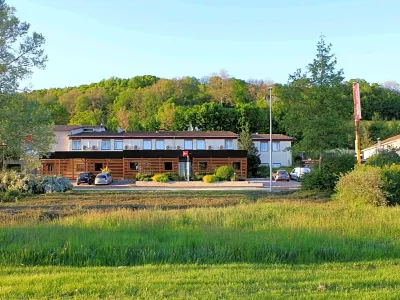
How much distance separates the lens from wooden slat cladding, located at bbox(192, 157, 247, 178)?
173ft

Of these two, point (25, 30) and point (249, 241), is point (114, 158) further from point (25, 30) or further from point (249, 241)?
point (249, 241)

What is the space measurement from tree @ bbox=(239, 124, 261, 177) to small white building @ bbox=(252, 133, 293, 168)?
2.69 metres

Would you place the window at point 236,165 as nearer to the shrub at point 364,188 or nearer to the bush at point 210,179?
the bush at point 210,179

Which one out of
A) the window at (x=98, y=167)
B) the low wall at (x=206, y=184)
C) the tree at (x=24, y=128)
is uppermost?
the tree at (x=24, y=128)

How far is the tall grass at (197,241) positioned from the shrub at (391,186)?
15.5 ft

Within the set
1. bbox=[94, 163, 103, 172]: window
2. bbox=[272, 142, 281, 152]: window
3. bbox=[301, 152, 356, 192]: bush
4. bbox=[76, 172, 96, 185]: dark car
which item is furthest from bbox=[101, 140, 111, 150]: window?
bbox=[301, 152, 356, 192]: bush

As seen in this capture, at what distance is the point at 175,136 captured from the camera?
5747cm

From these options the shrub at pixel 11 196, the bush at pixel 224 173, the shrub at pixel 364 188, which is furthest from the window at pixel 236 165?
the shrub at pixel 364 188

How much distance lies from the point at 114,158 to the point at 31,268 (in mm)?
47941

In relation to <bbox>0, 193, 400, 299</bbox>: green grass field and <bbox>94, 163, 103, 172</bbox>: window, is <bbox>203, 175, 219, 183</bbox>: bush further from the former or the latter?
<bbox>0, 193, 400, 299</bbox>: green grass field

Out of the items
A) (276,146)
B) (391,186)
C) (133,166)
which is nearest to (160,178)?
(133,166)

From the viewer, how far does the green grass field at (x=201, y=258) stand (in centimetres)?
554

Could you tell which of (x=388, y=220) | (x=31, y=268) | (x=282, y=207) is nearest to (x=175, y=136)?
(x=282, y=207)

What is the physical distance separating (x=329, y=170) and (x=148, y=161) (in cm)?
3087
